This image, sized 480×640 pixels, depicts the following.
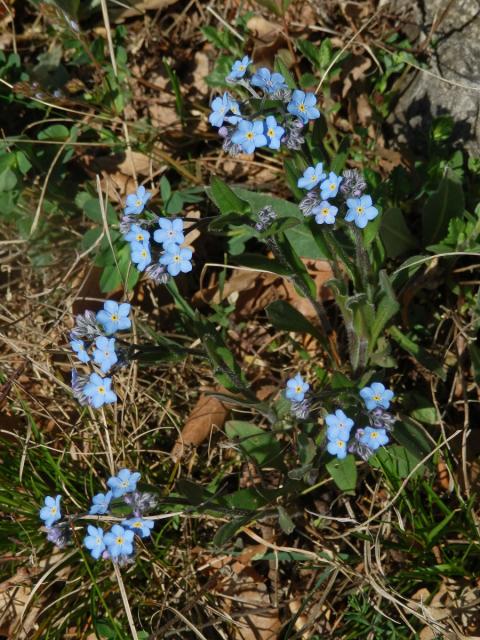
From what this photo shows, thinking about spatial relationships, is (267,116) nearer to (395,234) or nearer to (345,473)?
(395,234)

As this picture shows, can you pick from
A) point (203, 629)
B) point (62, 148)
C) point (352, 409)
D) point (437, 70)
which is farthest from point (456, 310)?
point (62, 148)

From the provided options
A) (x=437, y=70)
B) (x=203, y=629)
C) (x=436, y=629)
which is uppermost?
(x=437, y=70)

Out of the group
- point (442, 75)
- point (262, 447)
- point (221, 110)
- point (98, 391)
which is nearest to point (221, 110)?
point (221, 110)

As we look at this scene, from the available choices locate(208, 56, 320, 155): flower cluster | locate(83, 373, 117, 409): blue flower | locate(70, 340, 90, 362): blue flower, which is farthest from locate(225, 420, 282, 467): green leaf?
locate(208, 56, 320, 155): flower cluster

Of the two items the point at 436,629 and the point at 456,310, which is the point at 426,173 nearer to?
the point at 456,310

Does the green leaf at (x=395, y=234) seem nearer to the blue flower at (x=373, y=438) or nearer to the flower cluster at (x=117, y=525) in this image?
the blue flower at (x=373, y=438)

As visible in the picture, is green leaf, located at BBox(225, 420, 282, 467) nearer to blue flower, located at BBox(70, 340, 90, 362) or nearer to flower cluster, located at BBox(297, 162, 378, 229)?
blue flower, located at BBox(70, 340, 90, 362)
